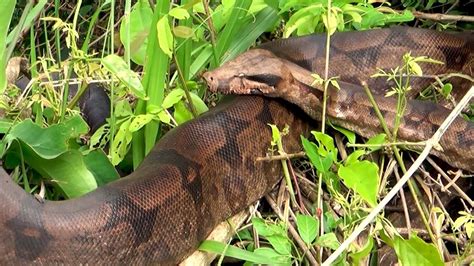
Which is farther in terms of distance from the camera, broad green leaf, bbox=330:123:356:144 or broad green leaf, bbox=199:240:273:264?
broad green leaf, bbox=330:123:356:144

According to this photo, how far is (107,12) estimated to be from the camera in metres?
4.73

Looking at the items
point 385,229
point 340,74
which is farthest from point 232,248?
point 340,74

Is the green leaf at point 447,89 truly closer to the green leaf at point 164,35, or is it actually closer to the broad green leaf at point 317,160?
the broad green leaf at point 317,160

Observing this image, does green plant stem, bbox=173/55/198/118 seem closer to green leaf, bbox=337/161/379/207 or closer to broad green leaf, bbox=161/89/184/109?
broad green leaf, bbox=161/89/184/109

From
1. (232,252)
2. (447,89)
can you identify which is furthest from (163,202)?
(447,89)

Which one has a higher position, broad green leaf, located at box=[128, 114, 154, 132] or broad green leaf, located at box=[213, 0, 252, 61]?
broad green leaf, located at box=[213, 0, 252, 61]

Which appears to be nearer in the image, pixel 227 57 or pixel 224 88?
pixel 224 88

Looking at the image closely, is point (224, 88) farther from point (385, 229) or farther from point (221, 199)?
point (385, 229)

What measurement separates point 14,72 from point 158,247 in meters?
1.39

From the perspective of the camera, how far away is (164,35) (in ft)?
8.76

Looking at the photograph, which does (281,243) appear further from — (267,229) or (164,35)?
(164,35)

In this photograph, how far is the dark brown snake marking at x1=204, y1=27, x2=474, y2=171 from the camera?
10.6 ft

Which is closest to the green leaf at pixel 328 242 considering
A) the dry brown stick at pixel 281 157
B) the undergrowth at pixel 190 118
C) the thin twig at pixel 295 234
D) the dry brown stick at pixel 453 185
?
the undergrowth at pixel 190 118

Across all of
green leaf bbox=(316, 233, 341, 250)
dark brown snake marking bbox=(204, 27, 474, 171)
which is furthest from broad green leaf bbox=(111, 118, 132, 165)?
green leaf bbox=(316, 233, 341, 250)
